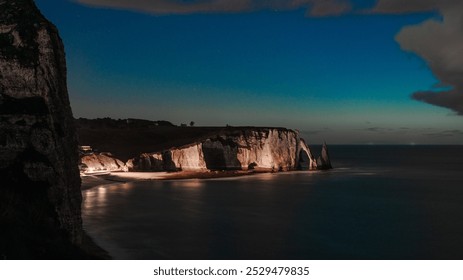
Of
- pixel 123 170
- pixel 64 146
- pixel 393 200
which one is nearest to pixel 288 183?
pixel 393 200

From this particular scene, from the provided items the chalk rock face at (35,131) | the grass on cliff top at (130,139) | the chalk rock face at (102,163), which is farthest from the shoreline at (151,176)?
the chalk rock face at (35,131)

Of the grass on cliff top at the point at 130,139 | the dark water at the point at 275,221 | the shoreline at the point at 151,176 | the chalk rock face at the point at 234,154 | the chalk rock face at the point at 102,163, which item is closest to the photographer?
the dark water at the point at 275,221

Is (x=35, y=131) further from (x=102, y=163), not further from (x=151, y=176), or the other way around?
(x=102, y=163)

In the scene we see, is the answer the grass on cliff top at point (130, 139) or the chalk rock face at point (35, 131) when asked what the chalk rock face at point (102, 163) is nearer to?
the grass on cliff top at point (130, 139)

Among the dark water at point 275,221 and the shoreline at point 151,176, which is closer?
the dark water at point 275,221
